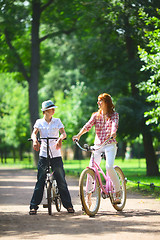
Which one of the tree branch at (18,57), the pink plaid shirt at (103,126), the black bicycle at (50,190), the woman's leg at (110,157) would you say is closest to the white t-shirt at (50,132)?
the black bicycle at (50,190)

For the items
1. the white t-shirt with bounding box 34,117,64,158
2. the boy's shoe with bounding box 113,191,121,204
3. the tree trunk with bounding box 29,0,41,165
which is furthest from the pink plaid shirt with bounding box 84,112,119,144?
the tree trunk with bounding box 29,0,41,165

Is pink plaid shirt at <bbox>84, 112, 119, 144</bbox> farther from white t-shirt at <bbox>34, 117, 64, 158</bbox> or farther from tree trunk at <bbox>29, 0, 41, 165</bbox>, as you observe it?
tree trunk at <bbox>29, 0, 41, 165</bbox>

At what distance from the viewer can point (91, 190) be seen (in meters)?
7.95

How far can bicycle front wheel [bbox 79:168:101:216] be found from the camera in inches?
306

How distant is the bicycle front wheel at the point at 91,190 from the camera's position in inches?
306

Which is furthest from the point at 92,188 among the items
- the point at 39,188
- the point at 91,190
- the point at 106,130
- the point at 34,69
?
the point at 34,69

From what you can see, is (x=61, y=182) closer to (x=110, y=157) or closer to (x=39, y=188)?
(x=39, y=188)

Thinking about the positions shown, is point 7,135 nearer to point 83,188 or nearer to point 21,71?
point 21,71

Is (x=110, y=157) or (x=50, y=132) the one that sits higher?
(x=50, y=132)

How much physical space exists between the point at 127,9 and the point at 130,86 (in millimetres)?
5370

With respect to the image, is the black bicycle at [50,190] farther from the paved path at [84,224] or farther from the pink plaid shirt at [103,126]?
the pink plaid shirt at [103,126]

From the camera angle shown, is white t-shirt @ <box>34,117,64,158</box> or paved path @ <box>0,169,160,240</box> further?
white t-shirt @ <box>34,117,64,158</box>

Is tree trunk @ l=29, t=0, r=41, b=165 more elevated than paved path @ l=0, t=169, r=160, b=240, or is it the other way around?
tree trunk @ l=29, t=0, r=41, b=165

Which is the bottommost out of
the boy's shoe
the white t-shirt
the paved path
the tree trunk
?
the paved path
